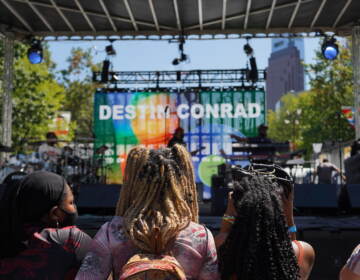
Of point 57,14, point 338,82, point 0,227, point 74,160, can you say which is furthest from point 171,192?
point 338,82

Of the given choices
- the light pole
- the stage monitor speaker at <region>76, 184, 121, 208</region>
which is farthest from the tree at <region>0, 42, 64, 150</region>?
the light pole

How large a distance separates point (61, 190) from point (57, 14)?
27.9ft

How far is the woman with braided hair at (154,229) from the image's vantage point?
1.72 m

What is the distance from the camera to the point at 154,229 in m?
1.71

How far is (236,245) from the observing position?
171cm

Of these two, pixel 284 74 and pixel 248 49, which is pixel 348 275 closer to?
pixel 248 49

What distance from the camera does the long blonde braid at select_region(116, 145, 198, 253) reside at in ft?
5.61

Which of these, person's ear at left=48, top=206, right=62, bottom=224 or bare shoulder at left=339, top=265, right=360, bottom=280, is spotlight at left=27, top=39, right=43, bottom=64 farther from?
bare shoulder at left=339, top=265, right=360, bottom=280

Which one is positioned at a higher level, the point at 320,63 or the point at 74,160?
the point at 320,63

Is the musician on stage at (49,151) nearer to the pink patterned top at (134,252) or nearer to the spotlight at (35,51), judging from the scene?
the spotlight at (35,51)

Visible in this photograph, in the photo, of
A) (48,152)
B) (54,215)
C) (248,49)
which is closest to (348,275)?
(54,215)

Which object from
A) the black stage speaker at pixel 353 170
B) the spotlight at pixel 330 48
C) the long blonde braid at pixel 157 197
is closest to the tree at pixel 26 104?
the spotlight at pixel 330 48

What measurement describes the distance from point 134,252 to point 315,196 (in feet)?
19.3

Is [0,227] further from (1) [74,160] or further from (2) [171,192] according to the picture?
(1) [74,160]
